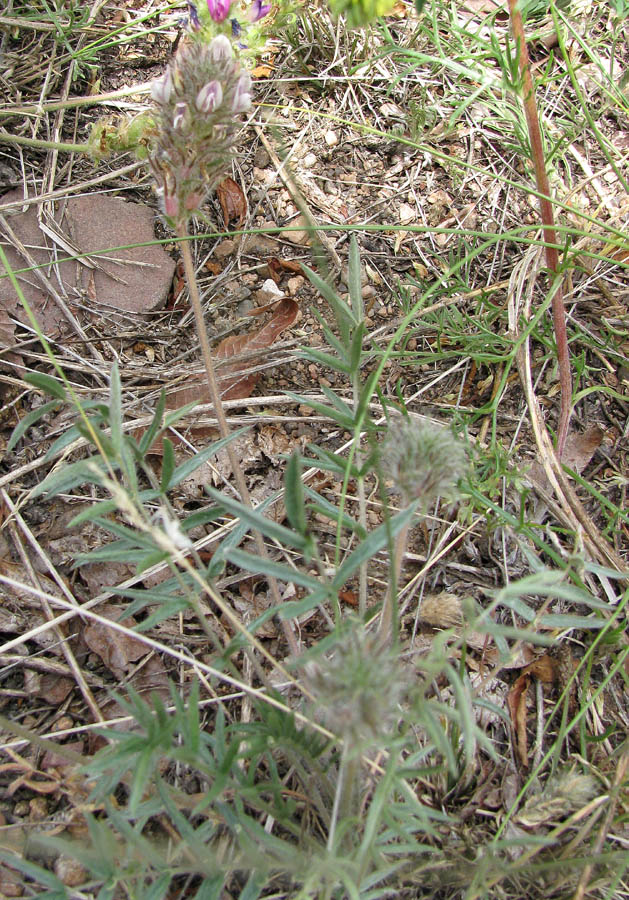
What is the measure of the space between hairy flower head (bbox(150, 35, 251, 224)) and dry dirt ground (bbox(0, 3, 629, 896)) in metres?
0.17

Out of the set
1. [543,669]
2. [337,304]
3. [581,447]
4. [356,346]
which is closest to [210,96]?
[337,304]

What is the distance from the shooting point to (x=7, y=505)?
81.7 inches

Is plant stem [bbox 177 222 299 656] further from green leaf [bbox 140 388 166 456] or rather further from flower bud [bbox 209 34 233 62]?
flower bud [bbox 209 34 233 62]

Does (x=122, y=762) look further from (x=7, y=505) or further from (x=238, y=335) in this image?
(x=238, y=335)

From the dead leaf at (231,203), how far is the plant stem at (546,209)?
1.08m

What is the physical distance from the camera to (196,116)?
1514 mm

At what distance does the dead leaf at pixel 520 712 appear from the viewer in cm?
179

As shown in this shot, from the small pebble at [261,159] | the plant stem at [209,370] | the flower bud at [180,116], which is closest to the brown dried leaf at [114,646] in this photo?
the plant stem at [209,370]

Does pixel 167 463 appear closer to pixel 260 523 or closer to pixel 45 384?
pixel 45 384

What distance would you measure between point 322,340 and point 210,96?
1.03 m

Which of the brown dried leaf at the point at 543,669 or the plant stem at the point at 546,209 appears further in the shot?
the brown dried leaf at the point at 543,669

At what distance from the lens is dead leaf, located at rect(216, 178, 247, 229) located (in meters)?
2.63

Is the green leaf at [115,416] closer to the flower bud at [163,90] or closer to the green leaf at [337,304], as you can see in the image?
the green leaf at [337,304]

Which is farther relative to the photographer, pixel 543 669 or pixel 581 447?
pixel 581 447
